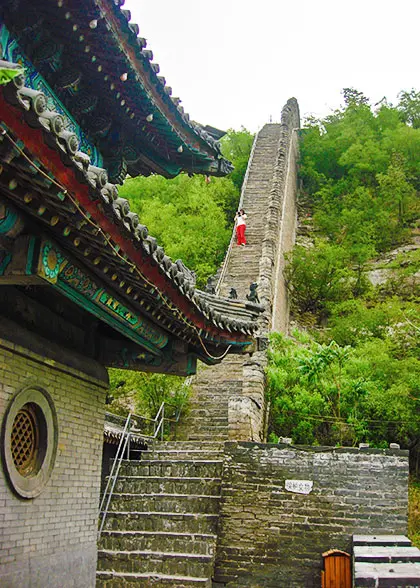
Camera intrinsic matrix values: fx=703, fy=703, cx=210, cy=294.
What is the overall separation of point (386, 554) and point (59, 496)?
11.3 feet

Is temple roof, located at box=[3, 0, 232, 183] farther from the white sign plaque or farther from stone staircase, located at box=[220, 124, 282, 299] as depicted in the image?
stone staircase, located at box=[220, 124, 282, 299]

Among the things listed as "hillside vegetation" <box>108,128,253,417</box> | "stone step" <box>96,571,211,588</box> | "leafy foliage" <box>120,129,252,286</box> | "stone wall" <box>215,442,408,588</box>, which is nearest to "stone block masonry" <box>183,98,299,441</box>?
"hillside vegetation" <box>108,128,253,417</box>

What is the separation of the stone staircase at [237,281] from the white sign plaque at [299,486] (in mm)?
4404

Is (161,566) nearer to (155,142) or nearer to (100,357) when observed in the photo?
(100,357)

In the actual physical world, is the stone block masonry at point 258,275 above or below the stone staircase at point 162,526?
above

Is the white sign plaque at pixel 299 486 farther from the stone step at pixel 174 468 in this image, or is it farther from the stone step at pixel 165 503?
the stone step at pixel 174 468

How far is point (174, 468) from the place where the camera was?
36.1 ft

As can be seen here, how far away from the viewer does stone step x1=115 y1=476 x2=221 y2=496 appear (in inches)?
409

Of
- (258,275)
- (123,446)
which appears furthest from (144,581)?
(258,275)

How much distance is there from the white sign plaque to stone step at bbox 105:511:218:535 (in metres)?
1.16

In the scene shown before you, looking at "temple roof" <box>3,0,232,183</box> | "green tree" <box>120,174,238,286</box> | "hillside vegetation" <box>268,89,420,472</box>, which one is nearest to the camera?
"temple roof" <box>3,0,232,183</box>

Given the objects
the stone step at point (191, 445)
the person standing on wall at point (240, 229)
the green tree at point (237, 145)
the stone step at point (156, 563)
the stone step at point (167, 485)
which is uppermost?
the green tree at point (237, 145)

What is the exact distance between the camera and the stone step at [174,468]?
10.8 m

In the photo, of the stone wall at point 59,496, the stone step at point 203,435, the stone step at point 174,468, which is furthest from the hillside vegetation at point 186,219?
the stone wall at point 59,496
